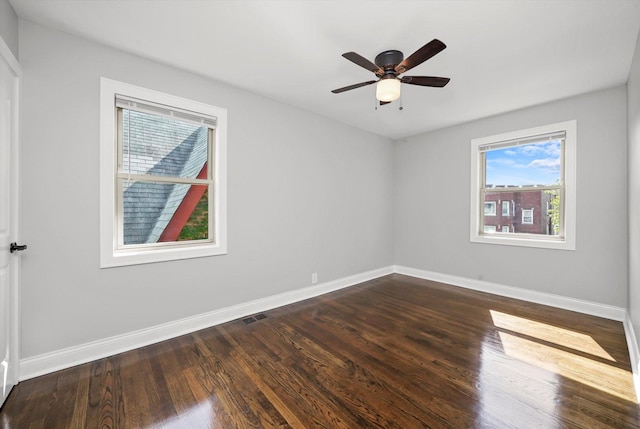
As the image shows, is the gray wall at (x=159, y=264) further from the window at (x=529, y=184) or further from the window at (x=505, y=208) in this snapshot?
the window at (x=505, y=208)

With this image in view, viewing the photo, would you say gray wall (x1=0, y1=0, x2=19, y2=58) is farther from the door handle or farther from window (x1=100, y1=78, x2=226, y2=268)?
the door handle

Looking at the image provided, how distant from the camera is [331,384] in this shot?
1.87 metres

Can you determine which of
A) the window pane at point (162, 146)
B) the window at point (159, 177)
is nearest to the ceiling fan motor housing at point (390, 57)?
the window at point (159, 177)

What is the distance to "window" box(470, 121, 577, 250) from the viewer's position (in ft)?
10.9

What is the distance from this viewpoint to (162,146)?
264 centimetres

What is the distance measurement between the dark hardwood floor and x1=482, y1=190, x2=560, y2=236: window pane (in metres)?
1.19

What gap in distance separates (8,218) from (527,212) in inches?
212

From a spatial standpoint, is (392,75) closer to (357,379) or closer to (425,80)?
(425,80)

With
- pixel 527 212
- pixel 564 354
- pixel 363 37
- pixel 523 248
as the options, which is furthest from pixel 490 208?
pixel 363 37

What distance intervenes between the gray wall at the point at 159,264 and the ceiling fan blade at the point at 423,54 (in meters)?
1.75

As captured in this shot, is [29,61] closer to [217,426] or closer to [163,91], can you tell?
[163,91]

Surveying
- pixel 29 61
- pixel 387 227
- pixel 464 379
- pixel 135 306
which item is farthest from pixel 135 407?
pixel 387 227

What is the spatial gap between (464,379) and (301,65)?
2.99 meters


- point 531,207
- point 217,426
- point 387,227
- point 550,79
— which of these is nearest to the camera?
point 217,426
